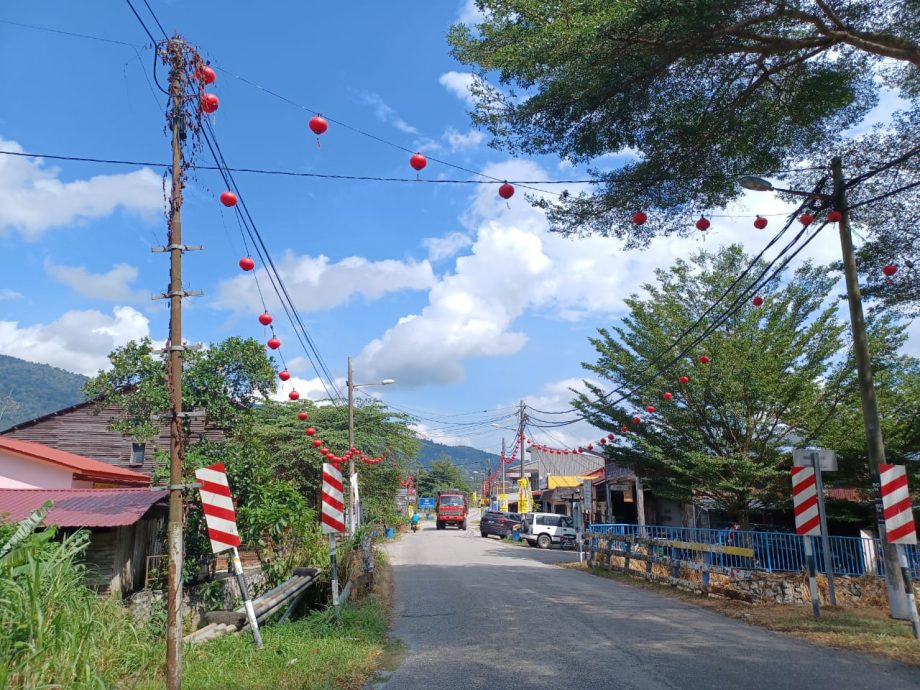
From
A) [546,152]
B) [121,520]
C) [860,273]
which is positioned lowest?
[121,520]

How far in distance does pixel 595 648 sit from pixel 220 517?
15.6 feet

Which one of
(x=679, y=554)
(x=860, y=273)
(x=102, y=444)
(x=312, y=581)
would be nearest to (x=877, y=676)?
(x=860, y=273)

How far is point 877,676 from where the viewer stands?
6.98 metres

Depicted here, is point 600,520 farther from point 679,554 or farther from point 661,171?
point 661,171

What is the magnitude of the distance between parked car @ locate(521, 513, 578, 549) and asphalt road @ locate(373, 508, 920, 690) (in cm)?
1932

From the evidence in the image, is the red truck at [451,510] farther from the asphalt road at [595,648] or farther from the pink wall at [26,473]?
the asphalt road at [595,648]

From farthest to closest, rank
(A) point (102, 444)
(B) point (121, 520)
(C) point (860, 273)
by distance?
(A) point (102, 444) → (B) point (121, 520) → (C) point (860, 273)

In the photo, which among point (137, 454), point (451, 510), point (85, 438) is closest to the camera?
point (85, 438)

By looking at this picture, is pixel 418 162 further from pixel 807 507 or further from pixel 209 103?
pixel 807 507

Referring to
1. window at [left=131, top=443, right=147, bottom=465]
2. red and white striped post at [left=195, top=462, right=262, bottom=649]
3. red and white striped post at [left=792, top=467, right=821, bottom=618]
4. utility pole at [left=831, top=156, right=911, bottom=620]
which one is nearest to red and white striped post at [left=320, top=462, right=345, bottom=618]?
red and white striped post at [left=195, top=462, right=262, bottom=649]

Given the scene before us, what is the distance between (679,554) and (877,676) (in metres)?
9.56

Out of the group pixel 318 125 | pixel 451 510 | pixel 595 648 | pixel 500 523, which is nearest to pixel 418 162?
pixel 318 125

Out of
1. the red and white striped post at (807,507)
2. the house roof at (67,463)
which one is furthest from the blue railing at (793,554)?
the house roof at (67,463)

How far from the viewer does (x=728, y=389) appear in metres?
17.7
